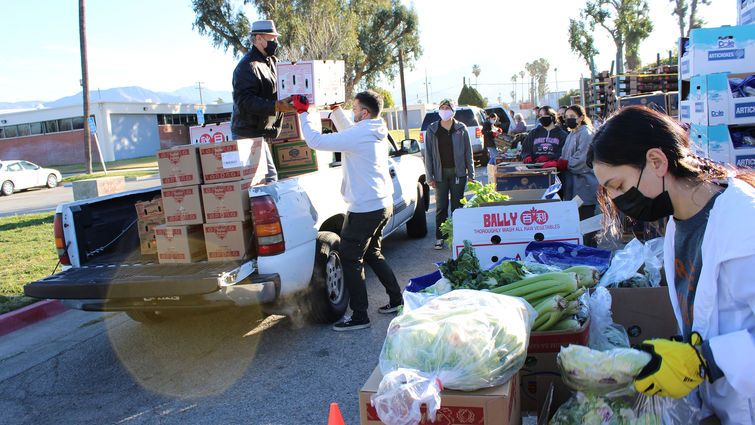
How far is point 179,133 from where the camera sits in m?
51.5

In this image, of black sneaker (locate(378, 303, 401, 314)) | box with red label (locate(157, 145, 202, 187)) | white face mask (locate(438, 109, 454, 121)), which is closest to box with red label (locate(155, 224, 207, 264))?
box with red label (locate(157, 145, 202, 187))

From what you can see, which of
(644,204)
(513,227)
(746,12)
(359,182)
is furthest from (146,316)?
(746,12)

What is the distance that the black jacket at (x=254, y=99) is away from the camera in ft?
17.7

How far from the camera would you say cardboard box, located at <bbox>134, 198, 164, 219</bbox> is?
522 centimetres

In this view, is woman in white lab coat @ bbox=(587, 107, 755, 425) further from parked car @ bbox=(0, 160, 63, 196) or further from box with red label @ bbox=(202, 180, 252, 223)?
parked car @ bbox=(0, 160, 63, 196)

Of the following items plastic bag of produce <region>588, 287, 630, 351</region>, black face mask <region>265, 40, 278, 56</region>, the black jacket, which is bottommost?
plastic bag of produce <region>588, 287, 630, 351</region>

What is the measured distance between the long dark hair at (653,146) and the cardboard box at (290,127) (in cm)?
443

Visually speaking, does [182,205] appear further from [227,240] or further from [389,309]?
[389,309]

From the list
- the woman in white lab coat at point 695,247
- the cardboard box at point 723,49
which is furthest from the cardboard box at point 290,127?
the cardboard box at point 723,49

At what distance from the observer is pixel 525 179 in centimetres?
710

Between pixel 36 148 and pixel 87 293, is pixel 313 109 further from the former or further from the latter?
pixel 36 148

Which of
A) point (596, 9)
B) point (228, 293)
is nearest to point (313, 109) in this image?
point (228, 293)

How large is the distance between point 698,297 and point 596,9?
44.3 m

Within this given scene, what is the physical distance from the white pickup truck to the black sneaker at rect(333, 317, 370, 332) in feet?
0.51
